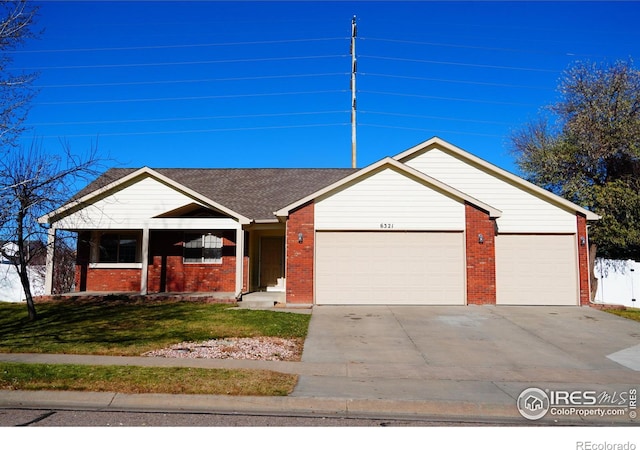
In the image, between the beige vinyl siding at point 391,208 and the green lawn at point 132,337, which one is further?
the beige vinyl siding at point 391,208

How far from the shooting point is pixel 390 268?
16.1 meters

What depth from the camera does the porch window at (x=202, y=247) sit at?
18594 mm

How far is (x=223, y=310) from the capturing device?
14.6 metres

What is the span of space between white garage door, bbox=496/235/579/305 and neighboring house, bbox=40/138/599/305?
0.04 m

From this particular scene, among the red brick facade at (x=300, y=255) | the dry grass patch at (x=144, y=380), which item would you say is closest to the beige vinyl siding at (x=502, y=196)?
the red brick facade at (x=300, y=255)

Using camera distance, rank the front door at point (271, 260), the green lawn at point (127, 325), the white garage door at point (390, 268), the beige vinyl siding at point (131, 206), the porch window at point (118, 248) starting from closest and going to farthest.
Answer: the green lawn at point (127, 325), the white garage door at point (390, 268), the beige vinyl siding at point (131, 206), the porch window at point (118, 248), the front door at point (271, 260)

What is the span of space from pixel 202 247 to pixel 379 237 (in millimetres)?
7084

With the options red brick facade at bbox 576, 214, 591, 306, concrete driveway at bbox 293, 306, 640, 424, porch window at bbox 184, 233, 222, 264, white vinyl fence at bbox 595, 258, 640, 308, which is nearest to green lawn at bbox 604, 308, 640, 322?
concrete driveway at bbox 293, 306, 640, 424

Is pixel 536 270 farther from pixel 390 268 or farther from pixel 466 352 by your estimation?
pixel 466 352

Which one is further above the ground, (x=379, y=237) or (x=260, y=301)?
(x=379, y=237)

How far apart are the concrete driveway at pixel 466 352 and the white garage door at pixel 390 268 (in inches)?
26.7

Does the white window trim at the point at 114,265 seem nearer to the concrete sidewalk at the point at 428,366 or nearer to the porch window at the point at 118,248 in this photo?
the porch window at the point at 118,248

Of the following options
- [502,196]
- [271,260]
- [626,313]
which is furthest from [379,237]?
[626,313]

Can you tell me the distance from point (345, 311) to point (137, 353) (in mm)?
7055
